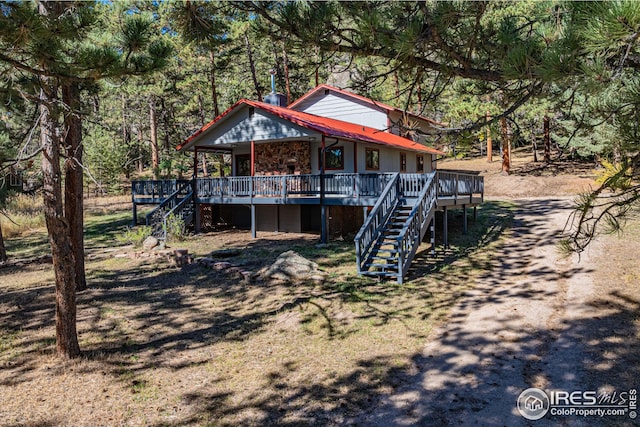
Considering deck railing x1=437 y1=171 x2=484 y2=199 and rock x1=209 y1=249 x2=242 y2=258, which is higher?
deck railing x1=437 y1=171 x2=484 y2=199

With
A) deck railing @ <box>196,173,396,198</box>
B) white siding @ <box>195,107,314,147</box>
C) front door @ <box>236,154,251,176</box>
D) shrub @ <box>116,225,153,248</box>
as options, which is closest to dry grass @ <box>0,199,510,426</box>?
deck railing @ <box>196,173,396,198</box>

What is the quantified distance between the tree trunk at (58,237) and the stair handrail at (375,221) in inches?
240

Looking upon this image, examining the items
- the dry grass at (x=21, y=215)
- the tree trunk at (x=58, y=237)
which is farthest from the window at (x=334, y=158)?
the dry grass at (x=21, y=215)

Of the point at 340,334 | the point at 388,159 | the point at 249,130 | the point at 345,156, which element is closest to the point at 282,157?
the point at 249,130

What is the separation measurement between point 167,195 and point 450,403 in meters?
17.9

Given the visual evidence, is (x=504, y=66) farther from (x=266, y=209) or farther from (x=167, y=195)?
(x=167, y=195)

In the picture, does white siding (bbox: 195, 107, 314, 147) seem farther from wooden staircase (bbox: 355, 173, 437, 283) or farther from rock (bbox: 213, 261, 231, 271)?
rock (bbox: 213, 261, 231, 271)

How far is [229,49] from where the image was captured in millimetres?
29688

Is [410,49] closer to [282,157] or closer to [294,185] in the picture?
[294,185]

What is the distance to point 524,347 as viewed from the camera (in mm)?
6285

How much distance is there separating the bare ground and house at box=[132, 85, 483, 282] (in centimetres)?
224

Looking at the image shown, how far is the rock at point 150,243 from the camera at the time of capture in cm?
1470

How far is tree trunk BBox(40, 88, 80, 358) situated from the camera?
18.4 ft

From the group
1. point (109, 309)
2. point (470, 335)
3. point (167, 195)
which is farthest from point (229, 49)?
point (470, 335)
